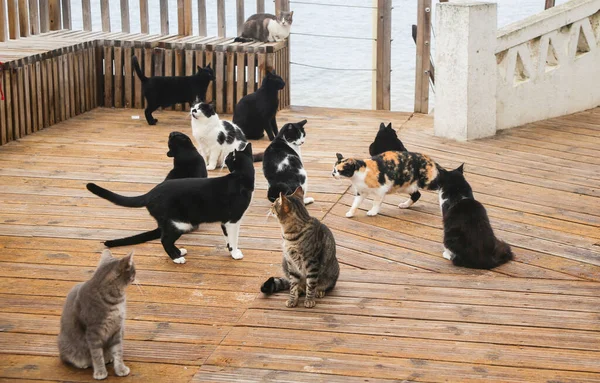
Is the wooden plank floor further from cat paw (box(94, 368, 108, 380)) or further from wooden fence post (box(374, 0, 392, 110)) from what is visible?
wooden fence post (box(374, 0, 392, 110))

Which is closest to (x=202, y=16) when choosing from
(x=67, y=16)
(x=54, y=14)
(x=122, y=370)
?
(x=67, y=16)

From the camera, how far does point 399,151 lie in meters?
5.78

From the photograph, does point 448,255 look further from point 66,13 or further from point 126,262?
point 66,13

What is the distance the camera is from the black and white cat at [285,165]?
5410mm

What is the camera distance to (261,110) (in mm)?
7324

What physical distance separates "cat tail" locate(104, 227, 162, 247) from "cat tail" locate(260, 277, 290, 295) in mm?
915

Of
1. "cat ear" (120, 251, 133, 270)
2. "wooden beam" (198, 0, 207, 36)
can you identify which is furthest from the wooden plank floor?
"wooden beam" (198, 0, 207, 36)

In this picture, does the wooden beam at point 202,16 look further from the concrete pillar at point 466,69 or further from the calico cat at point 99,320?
the calico cat at point 99,320

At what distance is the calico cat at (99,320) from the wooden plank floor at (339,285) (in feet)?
0.27

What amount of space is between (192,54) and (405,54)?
9807 millimetres

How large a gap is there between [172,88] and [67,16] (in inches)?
82.8

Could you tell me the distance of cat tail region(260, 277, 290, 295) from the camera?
4125 millimetres

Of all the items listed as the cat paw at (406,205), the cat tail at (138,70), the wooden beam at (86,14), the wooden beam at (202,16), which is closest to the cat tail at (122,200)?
the cat paw at (406,205)

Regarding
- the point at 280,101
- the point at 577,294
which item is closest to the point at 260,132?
the point at 280,101
